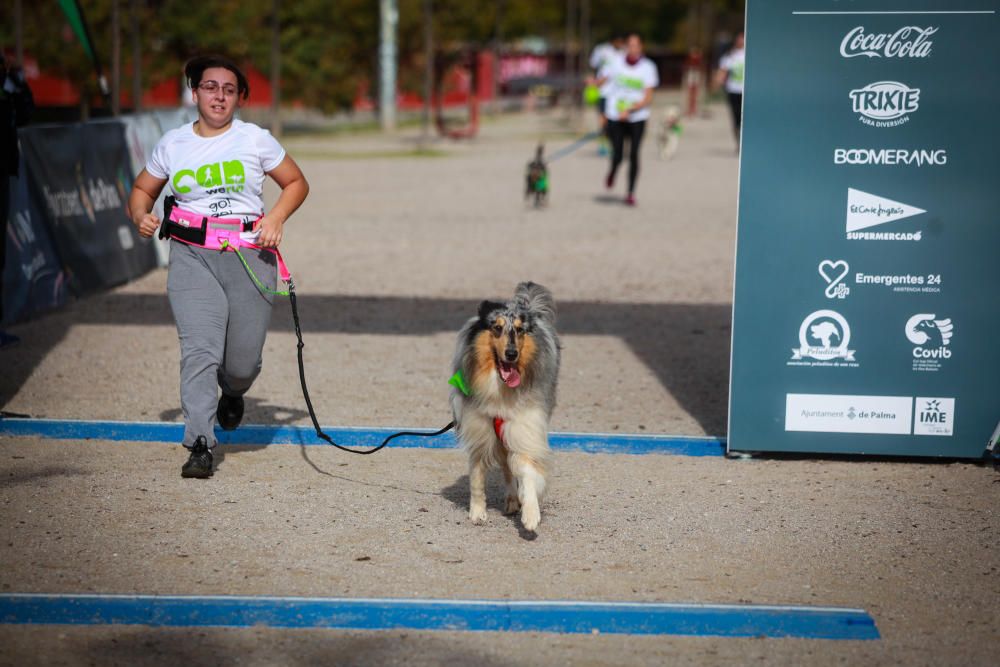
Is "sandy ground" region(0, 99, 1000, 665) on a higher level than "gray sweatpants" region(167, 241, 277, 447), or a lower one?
lower

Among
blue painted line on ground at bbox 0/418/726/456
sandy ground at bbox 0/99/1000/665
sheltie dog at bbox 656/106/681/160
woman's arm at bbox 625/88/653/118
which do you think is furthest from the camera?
sheltie dog at bbox 656/106/681/160

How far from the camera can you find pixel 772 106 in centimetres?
743

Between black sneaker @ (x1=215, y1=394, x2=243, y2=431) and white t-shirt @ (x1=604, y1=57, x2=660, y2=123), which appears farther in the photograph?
white t-shirt @ (x1=604, y1=57, x2=660, y2=123)

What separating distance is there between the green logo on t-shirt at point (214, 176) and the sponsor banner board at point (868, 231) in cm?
277

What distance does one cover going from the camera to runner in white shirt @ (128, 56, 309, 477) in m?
6.79

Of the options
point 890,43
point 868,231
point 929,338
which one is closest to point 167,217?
point 868,231

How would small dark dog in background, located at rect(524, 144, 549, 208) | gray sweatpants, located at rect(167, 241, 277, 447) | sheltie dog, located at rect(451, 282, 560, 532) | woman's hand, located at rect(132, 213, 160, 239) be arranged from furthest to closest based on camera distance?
small dark dog in background, located at rect(524, 144, 549, 208)
gray sweatpants, located at rect(167, 241, 277, 447)
woman's hand, located at rect(132, 213, 160, 239)
sheltie dog, located at rect(451, 282, 560, 532)

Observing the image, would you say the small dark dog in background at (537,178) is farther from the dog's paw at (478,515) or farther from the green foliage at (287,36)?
the dog's paw at (478,515)

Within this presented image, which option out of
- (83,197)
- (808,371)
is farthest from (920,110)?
(83,197)

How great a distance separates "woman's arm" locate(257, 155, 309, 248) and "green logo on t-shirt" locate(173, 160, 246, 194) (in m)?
0.20

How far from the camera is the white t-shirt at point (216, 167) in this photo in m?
6.77

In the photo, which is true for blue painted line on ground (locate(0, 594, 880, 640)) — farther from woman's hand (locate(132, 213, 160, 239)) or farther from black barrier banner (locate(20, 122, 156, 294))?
black barrier banner (locate(20, 122, 156, 294))

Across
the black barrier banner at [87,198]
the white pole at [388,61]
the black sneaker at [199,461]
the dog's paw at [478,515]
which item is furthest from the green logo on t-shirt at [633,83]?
the white pole at [388,61]

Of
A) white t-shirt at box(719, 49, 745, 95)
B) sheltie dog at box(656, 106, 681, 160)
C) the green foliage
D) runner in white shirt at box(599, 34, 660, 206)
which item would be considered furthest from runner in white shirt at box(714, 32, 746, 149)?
the green foliage
